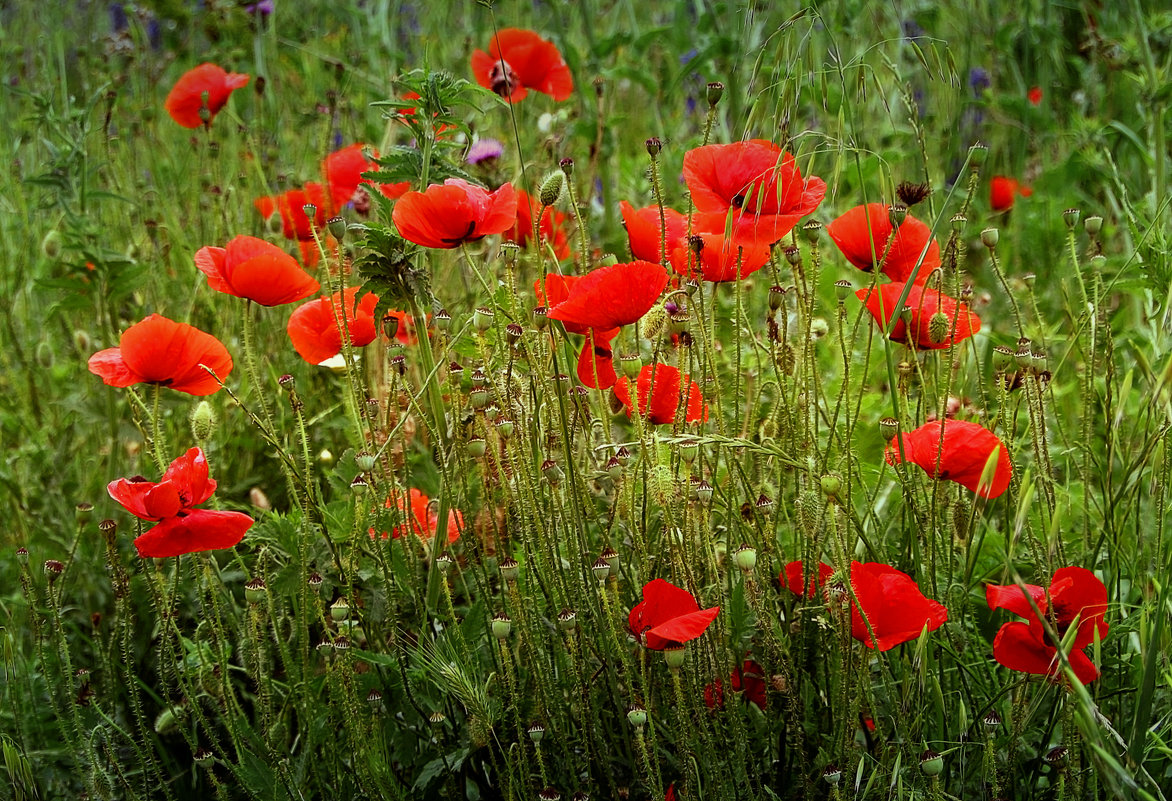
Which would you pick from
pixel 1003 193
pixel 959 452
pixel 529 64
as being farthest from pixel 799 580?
pixel 1003 193

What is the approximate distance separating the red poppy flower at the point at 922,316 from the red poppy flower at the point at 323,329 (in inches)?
23.8

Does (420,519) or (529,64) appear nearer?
(420,519)

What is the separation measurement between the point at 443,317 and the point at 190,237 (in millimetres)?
1786

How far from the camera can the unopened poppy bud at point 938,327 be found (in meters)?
1.23

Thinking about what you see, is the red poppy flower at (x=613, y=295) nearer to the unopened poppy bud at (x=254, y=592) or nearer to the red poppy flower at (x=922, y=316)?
the red poppy flower at (x=922, y=316)

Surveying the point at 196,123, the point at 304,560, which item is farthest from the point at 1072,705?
the point at 196,123

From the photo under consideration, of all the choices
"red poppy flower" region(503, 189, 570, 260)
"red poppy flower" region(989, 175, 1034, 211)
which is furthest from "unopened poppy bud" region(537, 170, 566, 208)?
"red poppy flower" region(989, 175, 1034, 211)

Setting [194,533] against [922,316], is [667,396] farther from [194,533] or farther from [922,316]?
[194,533]

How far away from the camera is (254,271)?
1370 mm

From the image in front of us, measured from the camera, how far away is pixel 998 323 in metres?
2.85

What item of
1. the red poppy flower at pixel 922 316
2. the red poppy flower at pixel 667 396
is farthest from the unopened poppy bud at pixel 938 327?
the red poppy flower at pixel 667 396

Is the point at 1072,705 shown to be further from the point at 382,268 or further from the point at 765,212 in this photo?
the point at 382,268

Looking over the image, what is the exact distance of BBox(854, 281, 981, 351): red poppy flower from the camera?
123cm

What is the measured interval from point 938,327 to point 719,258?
251mm
